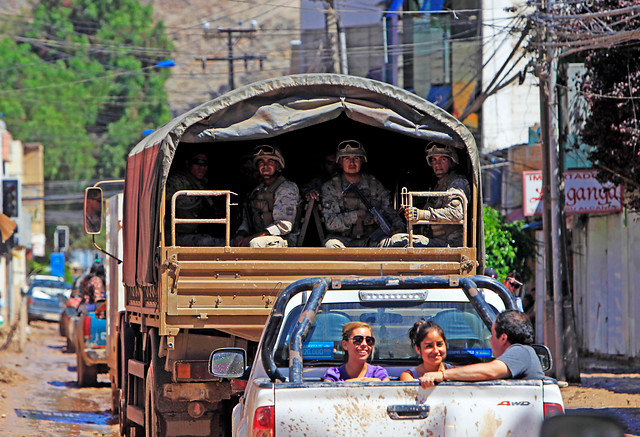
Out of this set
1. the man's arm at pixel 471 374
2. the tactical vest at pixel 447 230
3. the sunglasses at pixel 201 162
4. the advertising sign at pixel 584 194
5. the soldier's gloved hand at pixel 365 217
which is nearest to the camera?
the man's arm at pixel 471 374

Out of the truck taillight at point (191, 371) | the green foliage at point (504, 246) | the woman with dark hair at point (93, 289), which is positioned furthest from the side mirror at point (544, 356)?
the woman with dark hair at point (93, 289)

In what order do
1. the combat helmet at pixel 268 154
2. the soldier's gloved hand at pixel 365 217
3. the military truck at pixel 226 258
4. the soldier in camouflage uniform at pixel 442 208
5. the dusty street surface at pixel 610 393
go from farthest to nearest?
the dusty street surface at pixel 610 393 → the combat helmet at pixel 268 154 → the soldier's gloved hand at pixel 365 217 → the soldier in camouflage uniform at pixel 442 208 → the military truck at pixel 226 258

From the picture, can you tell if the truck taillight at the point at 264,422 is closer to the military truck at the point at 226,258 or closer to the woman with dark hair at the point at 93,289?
the military truck at the point at 226,258

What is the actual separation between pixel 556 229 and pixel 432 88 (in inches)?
771

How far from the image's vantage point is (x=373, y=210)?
10172 mm

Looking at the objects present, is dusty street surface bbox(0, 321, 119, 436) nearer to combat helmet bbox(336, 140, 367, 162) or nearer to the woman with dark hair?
the woman with dark hair

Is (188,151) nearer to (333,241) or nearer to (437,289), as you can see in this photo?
(333,241)

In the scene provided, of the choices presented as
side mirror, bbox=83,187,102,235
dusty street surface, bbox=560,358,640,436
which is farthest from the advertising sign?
side mirror, bbox=83,187,102,235

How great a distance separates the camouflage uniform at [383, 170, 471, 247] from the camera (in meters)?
9.17

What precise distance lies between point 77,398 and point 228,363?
11280 mm

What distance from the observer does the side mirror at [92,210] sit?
1149 centimetres

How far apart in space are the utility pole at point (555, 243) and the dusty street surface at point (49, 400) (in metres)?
6.77

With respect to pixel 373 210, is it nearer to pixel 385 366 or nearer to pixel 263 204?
pixel 263 204

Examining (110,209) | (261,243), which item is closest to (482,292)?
(261,243)
